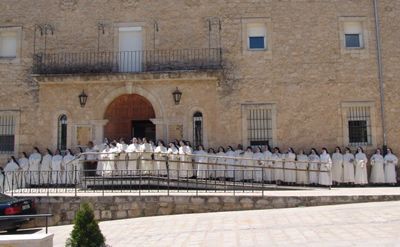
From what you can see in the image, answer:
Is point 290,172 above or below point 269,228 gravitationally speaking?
above

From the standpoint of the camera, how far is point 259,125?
60.7 feet

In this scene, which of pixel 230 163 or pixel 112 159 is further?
pixel 230 163

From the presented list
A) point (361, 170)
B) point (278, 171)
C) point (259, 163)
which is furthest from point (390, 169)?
point (259, 163)

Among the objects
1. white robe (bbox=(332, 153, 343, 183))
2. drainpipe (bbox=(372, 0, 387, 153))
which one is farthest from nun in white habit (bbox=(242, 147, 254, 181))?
drainpipe (bbox=(372, 0, 387, 153))

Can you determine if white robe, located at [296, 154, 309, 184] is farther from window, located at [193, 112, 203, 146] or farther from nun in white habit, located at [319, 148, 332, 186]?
window, located at [193, 112, 203, 146]

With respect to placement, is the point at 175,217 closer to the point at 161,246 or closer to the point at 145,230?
the point at 145,230

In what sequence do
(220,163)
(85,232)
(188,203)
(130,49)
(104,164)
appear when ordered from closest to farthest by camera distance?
(85,232) < (188,203) < (220,163) < (104,164) < (130,49)

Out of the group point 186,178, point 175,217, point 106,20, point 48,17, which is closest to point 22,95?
point 48,17

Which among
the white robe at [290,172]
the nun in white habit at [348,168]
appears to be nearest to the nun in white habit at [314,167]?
the white robe at [290,172]

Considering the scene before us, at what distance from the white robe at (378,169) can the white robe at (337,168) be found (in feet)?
4.01

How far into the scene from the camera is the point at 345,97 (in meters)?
18.5

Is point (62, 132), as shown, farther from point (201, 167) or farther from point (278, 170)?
point (278, 170)

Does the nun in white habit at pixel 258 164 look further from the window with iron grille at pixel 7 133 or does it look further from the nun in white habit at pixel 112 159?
the window with iron grille at pixel 7 133

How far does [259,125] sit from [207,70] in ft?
9.94
